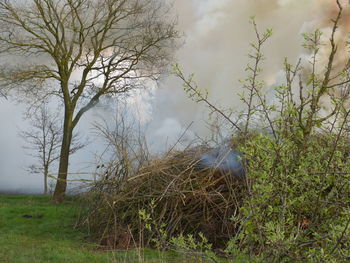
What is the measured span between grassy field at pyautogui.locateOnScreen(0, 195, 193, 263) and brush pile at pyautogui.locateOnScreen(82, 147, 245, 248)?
77 cm

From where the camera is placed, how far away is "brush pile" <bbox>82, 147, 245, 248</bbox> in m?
8.91

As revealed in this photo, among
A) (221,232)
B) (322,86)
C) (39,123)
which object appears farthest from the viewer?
(39,123)

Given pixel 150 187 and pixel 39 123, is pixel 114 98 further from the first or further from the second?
pixel 150 187

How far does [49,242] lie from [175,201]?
306 cm

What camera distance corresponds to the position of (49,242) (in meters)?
9.36

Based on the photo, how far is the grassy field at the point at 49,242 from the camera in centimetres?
742

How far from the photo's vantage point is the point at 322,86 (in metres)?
3.75

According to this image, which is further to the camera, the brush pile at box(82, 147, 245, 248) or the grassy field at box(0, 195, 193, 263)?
the brush pile at box(82, 147, 245, 248)

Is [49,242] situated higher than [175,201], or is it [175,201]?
[175,201]

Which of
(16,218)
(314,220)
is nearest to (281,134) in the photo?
(314,220)

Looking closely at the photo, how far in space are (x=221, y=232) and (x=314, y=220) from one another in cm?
507

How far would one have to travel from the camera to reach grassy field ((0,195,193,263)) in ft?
24.3

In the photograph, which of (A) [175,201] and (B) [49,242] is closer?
(A) [175,201]

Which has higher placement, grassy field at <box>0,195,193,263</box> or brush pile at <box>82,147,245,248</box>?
brush pile at <box>82,147,245,248</box>
